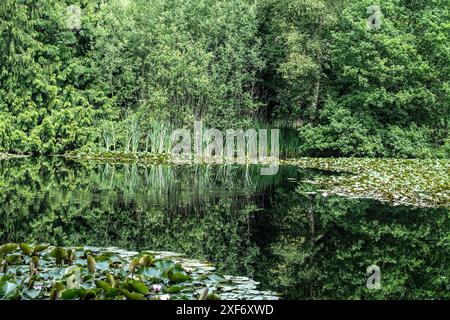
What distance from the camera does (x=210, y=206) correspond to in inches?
359

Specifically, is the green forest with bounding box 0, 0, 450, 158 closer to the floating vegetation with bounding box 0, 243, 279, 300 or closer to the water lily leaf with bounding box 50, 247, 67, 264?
the floating vegetation with bounding box 0, 243, 279, 300

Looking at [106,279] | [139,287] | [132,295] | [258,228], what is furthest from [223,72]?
[132,295]

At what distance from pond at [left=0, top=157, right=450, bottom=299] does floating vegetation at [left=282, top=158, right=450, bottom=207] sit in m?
0.47

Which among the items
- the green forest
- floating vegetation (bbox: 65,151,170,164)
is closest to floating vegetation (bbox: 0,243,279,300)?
floating vegetation (bbox: 65,151,170,164)

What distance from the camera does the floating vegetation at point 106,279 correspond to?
156 inches

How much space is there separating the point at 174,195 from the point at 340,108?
28.8 ft

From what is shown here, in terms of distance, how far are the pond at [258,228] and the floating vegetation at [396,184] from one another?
1.53ft

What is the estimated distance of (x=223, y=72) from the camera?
1952 cm

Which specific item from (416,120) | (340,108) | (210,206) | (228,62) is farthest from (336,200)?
(228,62)

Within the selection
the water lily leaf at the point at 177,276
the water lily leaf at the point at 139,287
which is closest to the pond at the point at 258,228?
the water lily leaf at the point at 177,276

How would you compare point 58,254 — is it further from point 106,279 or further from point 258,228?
point 258,228

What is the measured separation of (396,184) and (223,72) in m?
10.2
